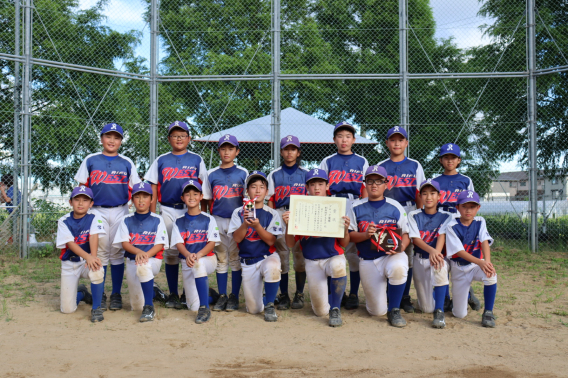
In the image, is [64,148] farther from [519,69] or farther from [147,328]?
[519,69]

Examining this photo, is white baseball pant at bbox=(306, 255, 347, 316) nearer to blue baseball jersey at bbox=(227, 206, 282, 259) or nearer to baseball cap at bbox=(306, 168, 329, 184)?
blue baseball jersey at bbox=(227, 206, 282, 259)

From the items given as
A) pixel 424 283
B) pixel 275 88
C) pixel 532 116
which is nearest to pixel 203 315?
pixel 424 283

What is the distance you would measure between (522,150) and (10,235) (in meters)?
9.02

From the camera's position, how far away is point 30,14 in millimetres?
6996

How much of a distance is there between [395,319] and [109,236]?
288 cm

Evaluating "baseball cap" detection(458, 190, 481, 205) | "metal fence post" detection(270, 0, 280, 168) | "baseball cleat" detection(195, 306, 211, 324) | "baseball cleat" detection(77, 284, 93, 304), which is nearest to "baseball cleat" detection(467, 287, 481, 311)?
"baseball cap" detection(458, 190, 481, 205)

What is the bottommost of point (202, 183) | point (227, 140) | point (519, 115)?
point (202, 183)

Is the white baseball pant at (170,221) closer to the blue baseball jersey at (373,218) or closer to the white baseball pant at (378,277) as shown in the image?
the blue baseball jersey at (373,218)

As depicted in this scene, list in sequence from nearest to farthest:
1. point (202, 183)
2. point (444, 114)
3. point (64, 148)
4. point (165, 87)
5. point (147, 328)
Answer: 1. point (147, 328)
2. point (202, 183)
3. point (64, 148)
4. point (165, 87)
5. point (444, 114)

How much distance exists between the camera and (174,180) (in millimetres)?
4605

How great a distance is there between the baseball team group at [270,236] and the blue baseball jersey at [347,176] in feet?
0.04

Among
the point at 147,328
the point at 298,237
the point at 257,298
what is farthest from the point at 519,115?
the point at 147,328

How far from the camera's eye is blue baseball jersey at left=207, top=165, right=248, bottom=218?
4555 mm

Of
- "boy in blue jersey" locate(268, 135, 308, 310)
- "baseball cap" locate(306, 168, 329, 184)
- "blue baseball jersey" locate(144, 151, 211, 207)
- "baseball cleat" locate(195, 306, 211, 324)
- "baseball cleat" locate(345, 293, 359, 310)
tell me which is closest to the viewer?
"baseball cleat" locate(195, 306, 211, 324)
